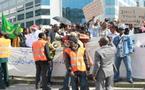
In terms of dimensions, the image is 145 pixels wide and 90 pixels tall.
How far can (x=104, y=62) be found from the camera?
1210cm

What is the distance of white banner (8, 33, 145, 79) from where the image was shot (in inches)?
613

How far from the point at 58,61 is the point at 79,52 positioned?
388 cm

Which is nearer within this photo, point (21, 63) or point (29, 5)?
point (21, 63)

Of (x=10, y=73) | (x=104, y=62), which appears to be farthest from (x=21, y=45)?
(x=104, y=62)

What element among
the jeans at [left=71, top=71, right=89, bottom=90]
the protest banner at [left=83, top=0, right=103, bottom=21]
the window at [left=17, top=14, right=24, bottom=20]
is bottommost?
the jeans at [left=71, top=71, right=89, bottom=90]

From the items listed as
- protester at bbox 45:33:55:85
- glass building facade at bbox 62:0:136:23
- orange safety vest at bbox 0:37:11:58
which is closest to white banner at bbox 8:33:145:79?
protester at bbox 45:33:55:85

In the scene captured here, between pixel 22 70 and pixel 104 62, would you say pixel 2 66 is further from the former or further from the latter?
pixel 104 62

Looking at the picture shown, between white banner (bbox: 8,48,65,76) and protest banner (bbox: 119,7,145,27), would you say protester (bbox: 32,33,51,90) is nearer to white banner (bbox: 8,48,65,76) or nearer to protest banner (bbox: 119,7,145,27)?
white banner (bbox: 8,48,65,76)

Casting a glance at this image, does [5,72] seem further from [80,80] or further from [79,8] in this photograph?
[79,8]

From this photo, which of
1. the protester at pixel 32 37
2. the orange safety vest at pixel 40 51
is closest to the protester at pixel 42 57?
the orange safety vest at pixel 40 51

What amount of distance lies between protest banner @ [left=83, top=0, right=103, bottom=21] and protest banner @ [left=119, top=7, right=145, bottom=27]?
1612 mm

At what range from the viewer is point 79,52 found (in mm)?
12883

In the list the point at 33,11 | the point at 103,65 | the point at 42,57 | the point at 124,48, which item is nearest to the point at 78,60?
the point at 103,65

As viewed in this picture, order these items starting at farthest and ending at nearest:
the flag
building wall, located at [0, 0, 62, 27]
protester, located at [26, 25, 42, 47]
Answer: building wall, located at [0, 0, 62, 27]
the flag
protester, located at [26, 25, 42, 47]
